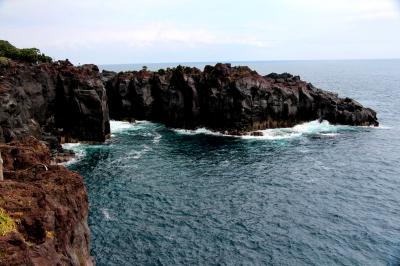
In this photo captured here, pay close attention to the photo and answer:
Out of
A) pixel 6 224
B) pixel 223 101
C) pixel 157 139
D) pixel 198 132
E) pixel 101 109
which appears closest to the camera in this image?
pixel 6 224

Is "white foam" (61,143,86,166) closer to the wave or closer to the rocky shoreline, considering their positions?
the rocky shoreline

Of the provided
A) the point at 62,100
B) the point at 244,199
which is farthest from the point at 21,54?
the point at 244,199

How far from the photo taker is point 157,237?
188 feet

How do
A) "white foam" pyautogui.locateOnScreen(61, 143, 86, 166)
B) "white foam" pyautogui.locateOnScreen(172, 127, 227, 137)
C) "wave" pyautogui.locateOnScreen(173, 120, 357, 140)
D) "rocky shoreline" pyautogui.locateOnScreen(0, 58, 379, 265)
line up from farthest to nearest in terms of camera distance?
"white foam" pyautogui.locateOnScreen(172, 127, 227, 137)
"wave" pyautogui.locateOnScreen(173, 120, 357, 140)
"white foam" pyautogui.locateOnScreen(61, 143, 86, 166)
"rocky shoreline" pyautogui.locateOnScreen(0, 58, 379, 265)

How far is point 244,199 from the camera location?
71.9 m

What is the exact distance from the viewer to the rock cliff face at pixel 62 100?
105856mm

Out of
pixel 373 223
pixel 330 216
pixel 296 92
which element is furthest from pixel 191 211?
Answer: pixel 296 92

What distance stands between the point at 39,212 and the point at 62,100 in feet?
305

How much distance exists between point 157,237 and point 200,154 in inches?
1799

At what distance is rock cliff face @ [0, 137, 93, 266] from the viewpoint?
24.0 meters

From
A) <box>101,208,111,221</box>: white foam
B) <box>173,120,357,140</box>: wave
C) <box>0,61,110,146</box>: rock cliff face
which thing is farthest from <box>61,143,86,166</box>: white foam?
<box>173,120,357,140</box>: wave

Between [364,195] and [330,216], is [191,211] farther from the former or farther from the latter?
[364,195]

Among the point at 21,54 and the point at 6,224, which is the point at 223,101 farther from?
the point at 6,224

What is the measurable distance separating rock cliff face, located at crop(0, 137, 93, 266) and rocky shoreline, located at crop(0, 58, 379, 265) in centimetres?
A: 14
